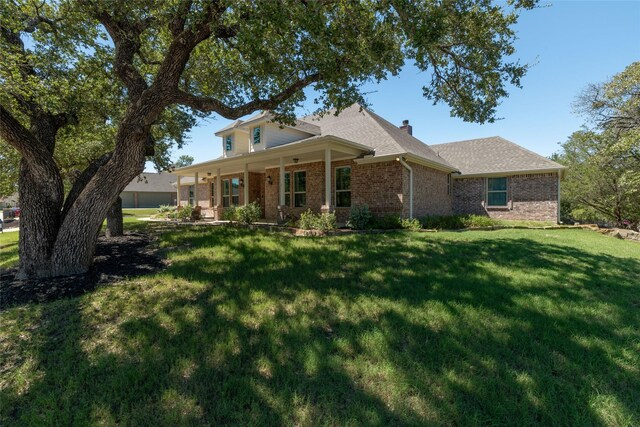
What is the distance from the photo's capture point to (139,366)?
2.69m

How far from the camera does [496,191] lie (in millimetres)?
16219

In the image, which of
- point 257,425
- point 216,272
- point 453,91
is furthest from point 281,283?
point 453,91

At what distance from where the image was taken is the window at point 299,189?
14438mm

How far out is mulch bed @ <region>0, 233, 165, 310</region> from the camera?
14.1 ft

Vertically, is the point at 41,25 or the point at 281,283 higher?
the point at 41,25

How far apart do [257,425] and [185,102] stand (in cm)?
570

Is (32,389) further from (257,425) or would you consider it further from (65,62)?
(65,62)

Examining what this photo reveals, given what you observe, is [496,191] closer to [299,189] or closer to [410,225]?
[410,225]

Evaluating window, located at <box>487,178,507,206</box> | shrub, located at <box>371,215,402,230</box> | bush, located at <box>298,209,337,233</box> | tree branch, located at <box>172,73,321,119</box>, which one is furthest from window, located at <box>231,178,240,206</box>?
window, located at <box>487,178,507,206</box>

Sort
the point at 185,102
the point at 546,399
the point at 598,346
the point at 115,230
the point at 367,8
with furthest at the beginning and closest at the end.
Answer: the point at 115,230
the point at 367,8
the point at 185,102
the point at 598,346
the point at 546,399

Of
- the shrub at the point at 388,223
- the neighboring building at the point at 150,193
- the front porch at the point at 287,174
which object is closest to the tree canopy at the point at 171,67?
the front porch at the point at 287,174

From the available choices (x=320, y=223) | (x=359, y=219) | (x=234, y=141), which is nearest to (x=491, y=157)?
(x=359, y=219)

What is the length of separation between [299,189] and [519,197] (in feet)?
38.9

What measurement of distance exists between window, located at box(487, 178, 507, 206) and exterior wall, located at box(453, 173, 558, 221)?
0.22 metres
